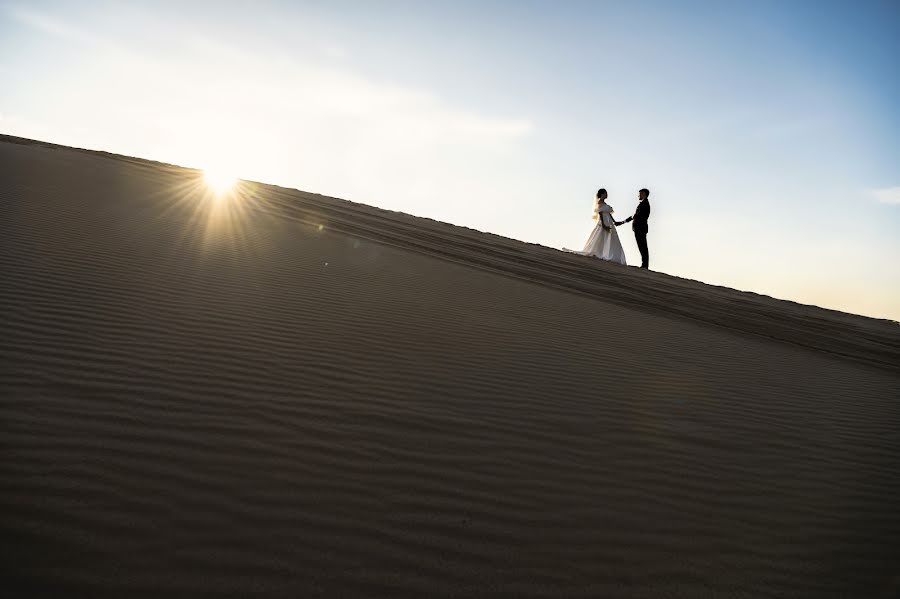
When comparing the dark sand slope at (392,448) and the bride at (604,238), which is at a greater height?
the bride at (604,238)

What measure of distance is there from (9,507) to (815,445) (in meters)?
4.99

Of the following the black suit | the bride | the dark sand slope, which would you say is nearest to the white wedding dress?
the bride

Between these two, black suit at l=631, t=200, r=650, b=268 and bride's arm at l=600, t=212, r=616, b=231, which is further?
bride's arm at l=600, t=212, r=616, b=231

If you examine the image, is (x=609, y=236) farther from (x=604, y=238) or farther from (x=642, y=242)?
(x=642, y=242)

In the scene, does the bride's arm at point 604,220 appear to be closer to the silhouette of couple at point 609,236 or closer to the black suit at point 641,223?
the silhouette of couple at point 609,236

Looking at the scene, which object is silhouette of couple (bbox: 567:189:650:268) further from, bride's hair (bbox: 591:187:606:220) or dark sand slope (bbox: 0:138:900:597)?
dark sand slope (bbox: 0:138:900:597)

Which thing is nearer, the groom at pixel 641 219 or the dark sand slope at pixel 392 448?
the dark sand slope at pixel 392 448

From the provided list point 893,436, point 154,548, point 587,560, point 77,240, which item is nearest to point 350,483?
point 154,548

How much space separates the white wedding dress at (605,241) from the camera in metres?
17.4

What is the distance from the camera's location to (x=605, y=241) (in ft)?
58.2

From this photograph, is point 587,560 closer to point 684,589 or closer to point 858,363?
point 684,589

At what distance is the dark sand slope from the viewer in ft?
7.69

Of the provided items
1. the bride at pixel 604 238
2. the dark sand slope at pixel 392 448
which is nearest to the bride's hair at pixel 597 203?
the bride at pixel 604 238

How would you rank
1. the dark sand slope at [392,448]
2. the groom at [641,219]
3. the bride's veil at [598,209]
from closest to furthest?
1. the dark sand slope at [392,448]
2. the groom at [641,219]
3. the bride's veil at [598,209]
